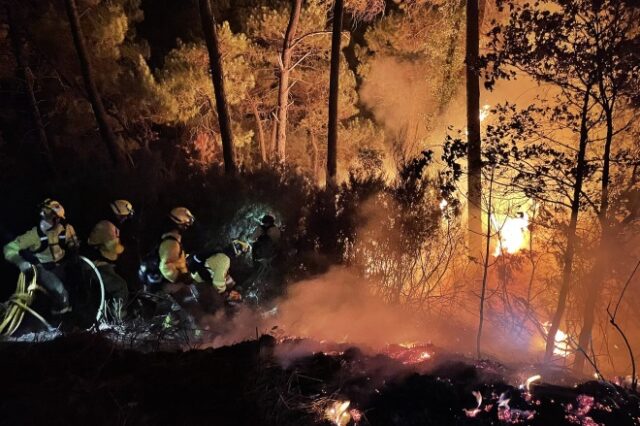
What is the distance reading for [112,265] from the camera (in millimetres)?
7641

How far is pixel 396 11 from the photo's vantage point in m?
22.8

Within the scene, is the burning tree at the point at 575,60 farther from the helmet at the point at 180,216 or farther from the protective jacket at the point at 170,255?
the protective jacket at the point at 170,255

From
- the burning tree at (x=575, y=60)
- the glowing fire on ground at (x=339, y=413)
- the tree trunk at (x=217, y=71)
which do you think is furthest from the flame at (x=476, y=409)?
the tree trunk at (x=217, y=71)

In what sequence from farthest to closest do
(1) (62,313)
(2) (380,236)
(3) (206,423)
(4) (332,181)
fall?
(4) (332,181)
(2) (380,236)
(1) (62,313)
(3) (206,423)

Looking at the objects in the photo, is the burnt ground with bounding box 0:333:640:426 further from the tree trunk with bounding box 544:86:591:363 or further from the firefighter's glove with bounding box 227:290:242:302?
the tree trunk with bounding box 544:86:591:363

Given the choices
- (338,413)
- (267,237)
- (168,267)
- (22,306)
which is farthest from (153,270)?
(338,413)

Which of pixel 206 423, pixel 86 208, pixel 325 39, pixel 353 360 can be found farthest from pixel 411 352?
pixel 325 39

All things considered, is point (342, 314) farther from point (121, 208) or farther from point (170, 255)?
point (121, 208)

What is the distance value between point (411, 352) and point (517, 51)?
5562 millimetres

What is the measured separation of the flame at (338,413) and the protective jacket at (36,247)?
5.02 m

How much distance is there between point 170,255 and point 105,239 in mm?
1099

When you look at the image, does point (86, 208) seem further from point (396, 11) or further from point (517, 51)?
point (396, 11)

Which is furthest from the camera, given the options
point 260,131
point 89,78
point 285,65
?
point 260,131

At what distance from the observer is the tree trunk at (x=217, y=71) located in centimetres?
1302
